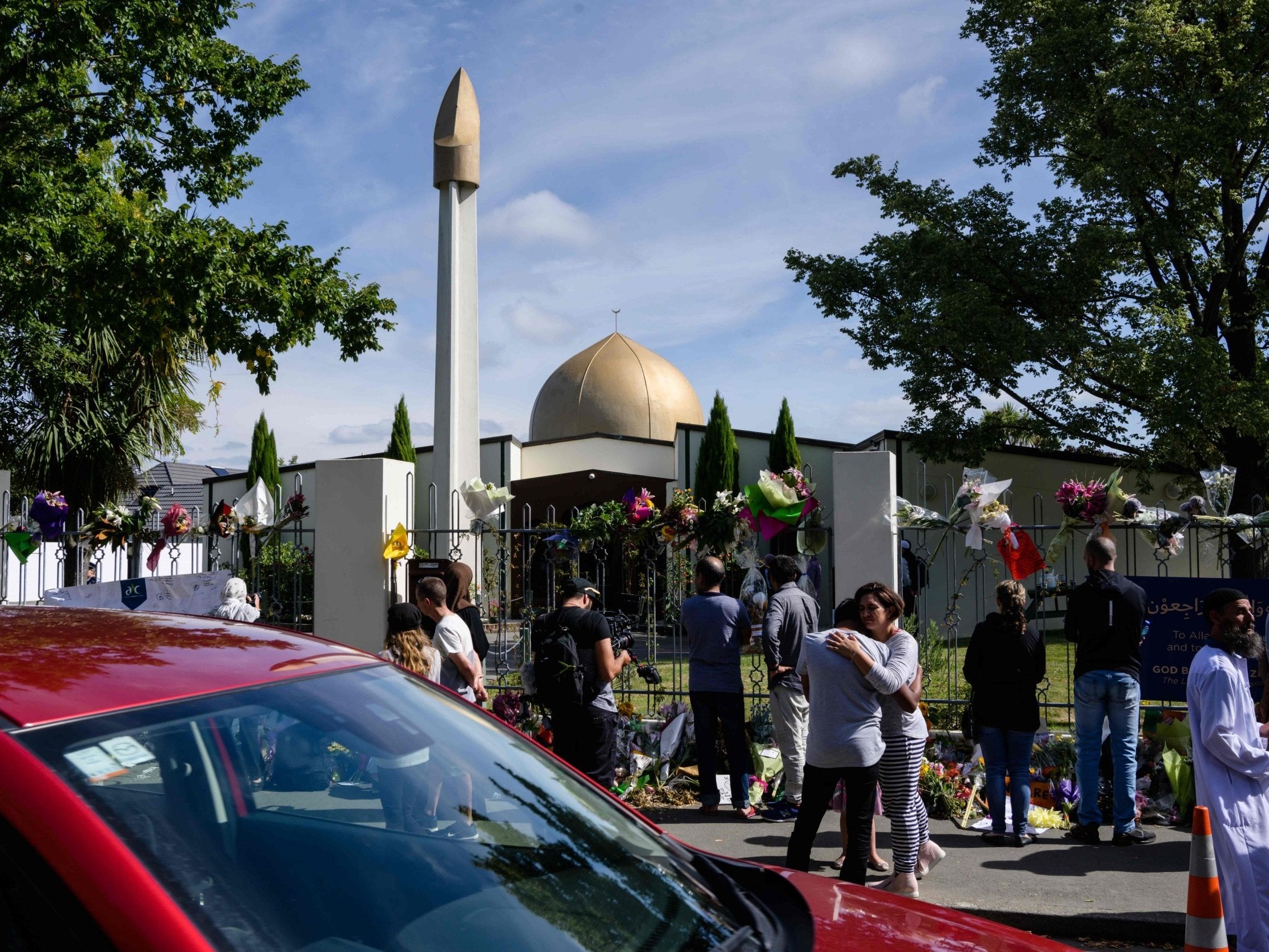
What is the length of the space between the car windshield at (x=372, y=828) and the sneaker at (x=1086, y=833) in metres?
5.37

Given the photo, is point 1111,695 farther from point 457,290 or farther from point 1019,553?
point 457,290

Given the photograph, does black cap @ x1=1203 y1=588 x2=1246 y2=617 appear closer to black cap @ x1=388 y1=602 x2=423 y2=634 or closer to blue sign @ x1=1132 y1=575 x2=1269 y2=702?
blue sign @ x1=1132 y1=575 x2=1269 y2=702

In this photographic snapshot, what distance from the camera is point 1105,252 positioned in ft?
60.9

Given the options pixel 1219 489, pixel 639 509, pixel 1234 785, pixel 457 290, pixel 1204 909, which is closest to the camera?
pixel 1204 909

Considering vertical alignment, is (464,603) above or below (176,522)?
below

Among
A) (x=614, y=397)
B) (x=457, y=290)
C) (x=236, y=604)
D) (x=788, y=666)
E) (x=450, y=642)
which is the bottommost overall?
(x=788, y=666)

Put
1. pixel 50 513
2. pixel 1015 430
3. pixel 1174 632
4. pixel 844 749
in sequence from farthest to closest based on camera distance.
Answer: pixel 1015 430
pixel 50 513
pixel 1174 632
pixel 844 749

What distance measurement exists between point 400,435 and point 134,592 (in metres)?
17.8

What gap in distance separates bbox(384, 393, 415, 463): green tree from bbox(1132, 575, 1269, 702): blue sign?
2212 centimetres

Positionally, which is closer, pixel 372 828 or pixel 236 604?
pixel 372 828

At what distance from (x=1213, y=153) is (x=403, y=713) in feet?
61.7

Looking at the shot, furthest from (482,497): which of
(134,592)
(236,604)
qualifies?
(134,592)

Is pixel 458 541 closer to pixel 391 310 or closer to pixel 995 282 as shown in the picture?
pixel 391 310

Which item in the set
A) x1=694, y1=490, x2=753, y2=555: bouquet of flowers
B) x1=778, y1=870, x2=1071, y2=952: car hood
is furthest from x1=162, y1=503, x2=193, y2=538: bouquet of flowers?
x1=778, y1=870, x2=1071, y2=952: car hood
